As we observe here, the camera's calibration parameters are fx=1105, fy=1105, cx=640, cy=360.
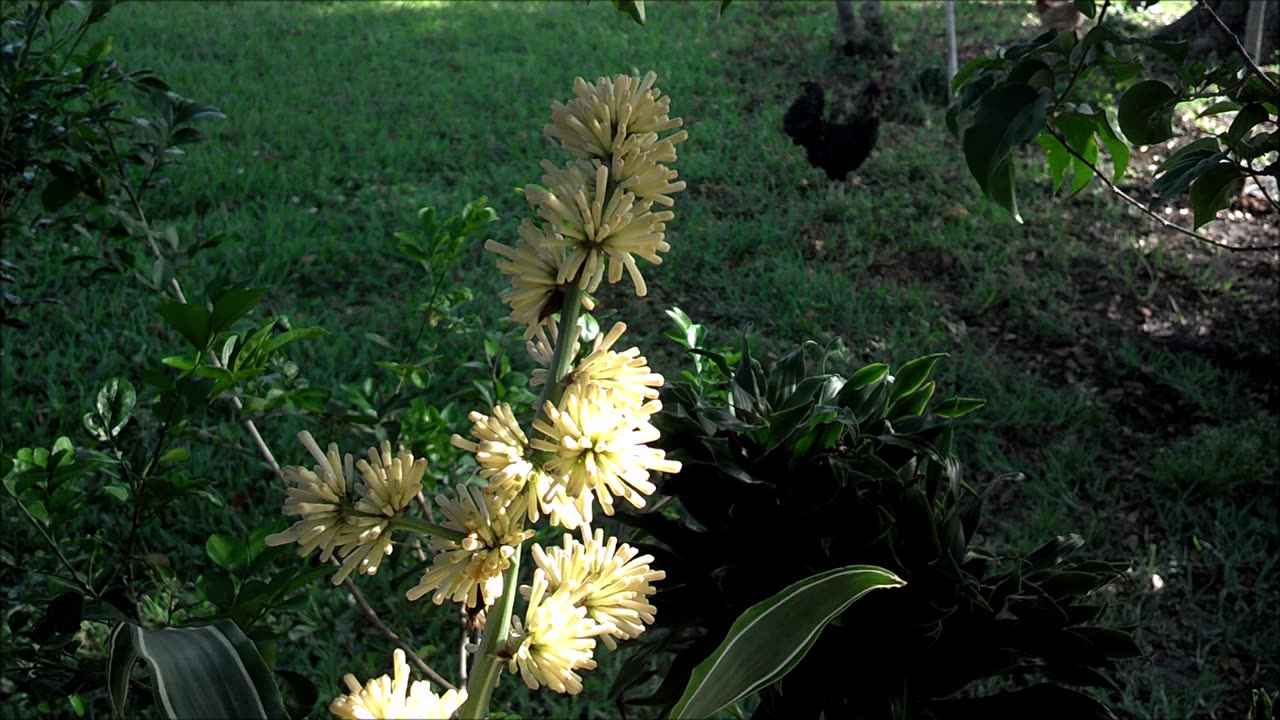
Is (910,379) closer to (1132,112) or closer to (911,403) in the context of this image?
(911,403)

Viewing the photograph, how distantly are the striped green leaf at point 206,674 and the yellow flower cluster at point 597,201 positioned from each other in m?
0.35

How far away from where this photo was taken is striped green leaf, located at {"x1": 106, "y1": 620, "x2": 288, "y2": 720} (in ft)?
2.51

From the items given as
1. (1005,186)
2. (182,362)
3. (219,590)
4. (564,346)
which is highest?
(564,346)

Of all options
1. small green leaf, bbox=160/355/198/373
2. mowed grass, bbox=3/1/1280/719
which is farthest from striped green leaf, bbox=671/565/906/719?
mowed grass, bbox=3/1/1280/719

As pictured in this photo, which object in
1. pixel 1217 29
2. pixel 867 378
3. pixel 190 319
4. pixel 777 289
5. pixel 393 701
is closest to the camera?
pixel 393 701

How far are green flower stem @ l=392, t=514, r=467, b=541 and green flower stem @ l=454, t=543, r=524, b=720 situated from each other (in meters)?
0.04

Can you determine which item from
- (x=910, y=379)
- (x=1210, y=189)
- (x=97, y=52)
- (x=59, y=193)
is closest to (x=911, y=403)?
(x=910, y=379)

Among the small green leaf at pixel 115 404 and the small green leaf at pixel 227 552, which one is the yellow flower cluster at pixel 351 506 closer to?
the small green leaf at pixel 227 552

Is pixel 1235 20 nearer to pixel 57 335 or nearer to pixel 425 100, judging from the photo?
pixel 425 100

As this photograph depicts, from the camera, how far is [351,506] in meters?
0.68

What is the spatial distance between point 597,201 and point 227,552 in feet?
3.28

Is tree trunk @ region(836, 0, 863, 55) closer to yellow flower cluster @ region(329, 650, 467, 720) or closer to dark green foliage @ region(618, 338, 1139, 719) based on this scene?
dark green foliage @ region(618, 338, 1139, 719)

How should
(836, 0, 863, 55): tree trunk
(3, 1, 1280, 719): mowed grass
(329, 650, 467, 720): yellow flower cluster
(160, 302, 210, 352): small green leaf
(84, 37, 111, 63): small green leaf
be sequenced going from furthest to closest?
1. (836, 0, 863, 55): tree trunk
2. (3, 1, 1280, 719): mowed grass
3. (84, 37, 111, 63): small green leaf
4. (160, 302, 210, 352): small green leaf
5. (329, 650, 467, 720): yellow flower cluster

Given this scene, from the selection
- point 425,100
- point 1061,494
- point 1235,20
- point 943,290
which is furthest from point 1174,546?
point 1235,20
